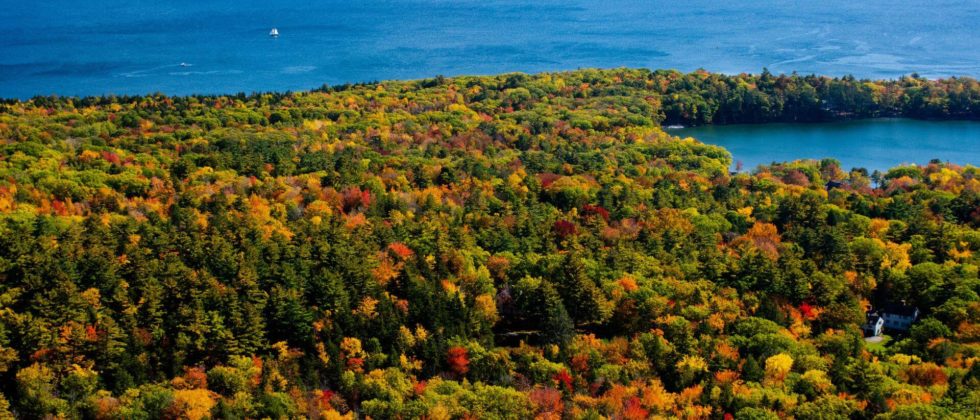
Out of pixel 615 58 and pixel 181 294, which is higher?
pixel 615 58

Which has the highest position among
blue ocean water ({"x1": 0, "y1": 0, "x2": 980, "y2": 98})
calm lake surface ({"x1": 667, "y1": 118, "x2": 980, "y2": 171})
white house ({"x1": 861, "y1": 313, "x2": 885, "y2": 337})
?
blue ocean water ({"x1": 0, "y1": 0, "x2": 980, "y2": 98})

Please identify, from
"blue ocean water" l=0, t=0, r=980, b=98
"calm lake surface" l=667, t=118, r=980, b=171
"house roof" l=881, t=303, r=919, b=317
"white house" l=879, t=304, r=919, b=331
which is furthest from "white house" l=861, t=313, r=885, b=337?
"blue ocean water" l=0, t=0, r=980, b=98

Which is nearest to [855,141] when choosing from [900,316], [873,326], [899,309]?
[899,309]

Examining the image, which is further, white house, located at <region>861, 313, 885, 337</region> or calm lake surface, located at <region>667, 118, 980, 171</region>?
calm lake surface, located at <region>667, 118, 980, 171</region>

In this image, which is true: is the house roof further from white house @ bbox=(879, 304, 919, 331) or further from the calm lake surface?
the calm lake surface

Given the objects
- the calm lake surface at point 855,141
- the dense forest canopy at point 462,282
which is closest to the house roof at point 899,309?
the dense forest canopy at point 462,282

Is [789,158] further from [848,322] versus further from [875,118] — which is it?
[848,322]

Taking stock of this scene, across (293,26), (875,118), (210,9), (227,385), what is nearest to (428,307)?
(227,385)

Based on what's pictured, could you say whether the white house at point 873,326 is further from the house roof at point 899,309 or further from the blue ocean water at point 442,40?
the blue ocean water at point 442,40
